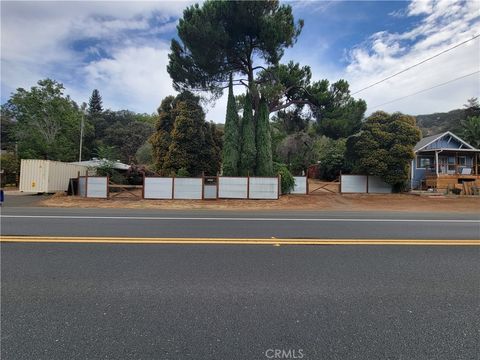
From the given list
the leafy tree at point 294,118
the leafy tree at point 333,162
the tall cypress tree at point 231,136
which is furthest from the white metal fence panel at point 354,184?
the tall cypress tree at point 231,136

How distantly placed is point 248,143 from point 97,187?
35.6 ft

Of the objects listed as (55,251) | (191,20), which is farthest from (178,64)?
(55,251)

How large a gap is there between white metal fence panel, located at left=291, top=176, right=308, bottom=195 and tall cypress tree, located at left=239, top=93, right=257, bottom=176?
131 inches

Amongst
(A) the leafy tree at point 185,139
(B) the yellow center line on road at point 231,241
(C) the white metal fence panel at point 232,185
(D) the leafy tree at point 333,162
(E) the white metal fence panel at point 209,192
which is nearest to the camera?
(B) the yellow center line on road at point 231,241

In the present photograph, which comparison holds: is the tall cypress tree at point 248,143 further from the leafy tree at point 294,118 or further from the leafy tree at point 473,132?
the leafy tree at point 473,132

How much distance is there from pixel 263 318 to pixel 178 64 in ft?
71.3

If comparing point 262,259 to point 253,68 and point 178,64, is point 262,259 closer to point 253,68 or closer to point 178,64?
point 253,68

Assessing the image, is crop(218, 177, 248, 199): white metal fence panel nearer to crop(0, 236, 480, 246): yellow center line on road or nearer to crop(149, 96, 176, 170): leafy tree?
crop(149, 96, 176, 170): leafy tree

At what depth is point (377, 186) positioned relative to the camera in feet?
72.8

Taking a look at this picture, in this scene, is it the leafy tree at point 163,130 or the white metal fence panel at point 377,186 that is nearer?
the white metal fence panel at point 377,186

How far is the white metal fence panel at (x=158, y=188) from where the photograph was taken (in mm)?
18953

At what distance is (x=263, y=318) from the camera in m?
2.85

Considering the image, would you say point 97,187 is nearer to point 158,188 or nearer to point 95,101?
point 158,188

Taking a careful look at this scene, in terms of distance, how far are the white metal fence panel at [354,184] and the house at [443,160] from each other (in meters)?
5.79
